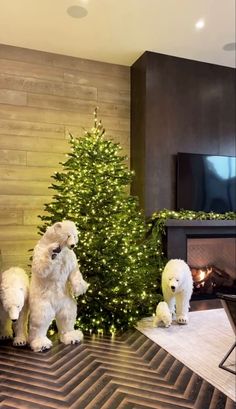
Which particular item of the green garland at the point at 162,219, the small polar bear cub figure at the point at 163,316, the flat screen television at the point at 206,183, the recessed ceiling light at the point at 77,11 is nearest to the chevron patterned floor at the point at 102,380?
the small polar bear cub figure at the point at 163,316

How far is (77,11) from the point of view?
3.45 m

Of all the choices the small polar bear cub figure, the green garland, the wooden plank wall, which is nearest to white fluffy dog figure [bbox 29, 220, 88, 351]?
the small polar bear cub figure

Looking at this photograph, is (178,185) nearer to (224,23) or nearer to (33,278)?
(224,23)

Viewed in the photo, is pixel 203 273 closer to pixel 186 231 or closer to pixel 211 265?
pixel 211 265

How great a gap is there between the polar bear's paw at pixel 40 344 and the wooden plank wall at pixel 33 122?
1.47 m

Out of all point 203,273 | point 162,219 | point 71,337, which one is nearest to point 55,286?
point 71,337

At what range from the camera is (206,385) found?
223cm

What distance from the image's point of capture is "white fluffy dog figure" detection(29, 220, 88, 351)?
9.21 ft

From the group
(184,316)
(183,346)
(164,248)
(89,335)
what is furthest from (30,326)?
(164,248)

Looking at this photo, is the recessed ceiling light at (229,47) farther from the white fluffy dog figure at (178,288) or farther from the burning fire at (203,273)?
the burning fire at (203,273)

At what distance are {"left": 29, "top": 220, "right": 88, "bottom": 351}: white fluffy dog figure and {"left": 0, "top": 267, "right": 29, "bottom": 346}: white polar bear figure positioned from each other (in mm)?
95

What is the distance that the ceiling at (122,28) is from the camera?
Result: 3359 mm

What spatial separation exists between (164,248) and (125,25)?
258 centimetres

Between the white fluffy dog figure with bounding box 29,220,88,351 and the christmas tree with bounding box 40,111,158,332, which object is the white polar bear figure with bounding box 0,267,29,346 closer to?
the white fluffy dog figure with bounding box 29,220,88,351
